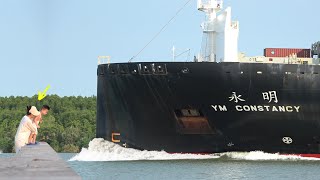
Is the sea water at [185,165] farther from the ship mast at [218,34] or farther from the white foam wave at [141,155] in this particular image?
the ship mast at [218,34]

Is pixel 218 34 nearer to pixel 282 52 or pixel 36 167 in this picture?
pixel 282 52

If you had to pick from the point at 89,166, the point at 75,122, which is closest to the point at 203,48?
the point at 89,166

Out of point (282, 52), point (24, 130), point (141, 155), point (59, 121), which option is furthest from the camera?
point (59, 121)

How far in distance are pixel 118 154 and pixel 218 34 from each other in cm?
744

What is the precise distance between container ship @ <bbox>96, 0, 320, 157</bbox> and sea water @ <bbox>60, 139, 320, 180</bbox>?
0.33 meters

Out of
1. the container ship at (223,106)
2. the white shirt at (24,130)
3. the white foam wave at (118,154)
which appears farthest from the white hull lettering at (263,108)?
the white shirt at (24,130)

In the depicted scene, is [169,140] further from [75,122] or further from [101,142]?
[75,122]

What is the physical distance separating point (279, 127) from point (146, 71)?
229 inches

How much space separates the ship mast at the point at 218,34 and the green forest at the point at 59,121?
7114 centimetres

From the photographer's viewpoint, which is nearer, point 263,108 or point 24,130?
point 24,130

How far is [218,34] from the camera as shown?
3503 centimetres

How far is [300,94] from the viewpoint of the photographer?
30547mm

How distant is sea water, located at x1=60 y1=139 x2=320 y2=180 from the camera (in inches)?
1047

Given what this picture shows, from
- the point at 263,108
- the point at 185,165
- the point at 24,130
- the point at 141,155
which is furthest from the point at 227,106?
the point at 24,130
